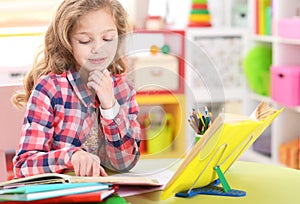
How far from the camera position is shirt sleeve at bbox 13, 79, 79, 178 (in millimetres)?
1329

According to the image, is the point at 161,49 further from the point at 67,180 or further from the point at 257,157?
the point at 257,157

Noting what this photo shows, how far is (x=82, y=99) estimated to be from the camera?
142 centimetres

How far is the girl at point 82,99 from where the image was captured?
1.35 metres

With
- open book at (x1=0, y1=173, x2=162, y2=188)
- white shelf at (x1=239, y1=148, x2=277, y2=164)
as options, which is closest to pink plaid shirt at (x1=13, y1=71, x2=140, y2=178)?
open book at (x1=0, y1=173, x2=162, y2=188)

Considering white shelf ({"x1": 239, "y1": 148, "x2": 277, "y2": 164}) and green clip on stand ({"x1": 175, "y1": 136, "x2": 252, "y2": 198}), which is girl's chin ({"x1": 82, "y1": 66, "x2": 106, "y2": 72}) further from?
white shelf ({"x1": 239, "y1": 148, "x2": 277, "y2": 164})

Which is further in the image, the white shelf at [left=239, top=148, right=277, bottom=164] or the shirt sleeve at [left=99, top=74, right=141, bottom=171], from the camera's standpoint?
the white shelf at [left=239, top=148, right=277, bottom=164]

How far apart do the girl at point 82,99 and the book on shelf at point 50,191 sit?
290mm

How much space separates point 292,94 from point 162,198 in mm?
2513

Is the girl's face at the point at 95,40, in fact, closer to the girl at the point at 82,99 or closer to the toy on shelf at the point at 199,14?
the girl at the point at 82,99

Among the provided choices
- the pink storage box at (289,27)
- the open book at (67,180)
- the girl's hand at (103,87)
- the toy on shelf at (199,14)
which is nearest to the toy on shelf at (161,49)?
the girl's hand at (103,87)

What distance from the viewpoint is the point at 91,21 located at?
4.55ft

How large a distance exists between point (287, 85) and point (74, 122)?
7.72ft

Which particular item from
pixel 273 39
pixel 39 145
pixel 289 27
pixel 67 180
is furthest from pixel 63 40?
pixel 273 39

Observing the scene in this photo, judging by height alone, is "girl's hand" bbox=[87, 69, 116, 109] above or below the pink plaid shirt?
above
